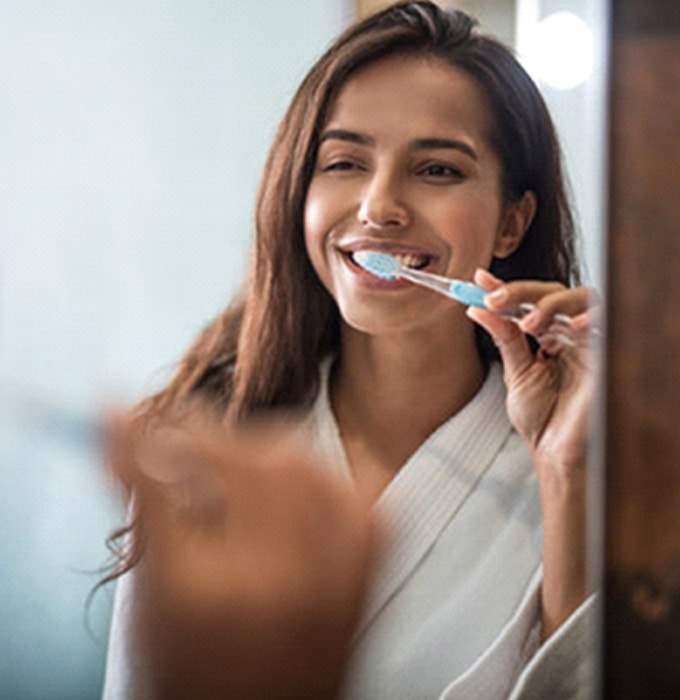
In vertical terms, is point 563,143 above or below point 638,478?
above

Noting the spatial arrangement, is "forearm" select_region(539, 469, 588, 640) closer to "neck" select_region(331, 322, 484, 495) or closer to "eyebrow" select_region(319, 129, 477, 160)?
"neck" select_region(331, 322, 484, 495)

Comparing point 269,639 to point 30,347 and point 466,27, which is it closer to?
point 30,347

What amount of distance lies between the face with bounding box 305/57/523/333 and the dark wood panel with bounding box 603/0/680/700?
0.14 metres

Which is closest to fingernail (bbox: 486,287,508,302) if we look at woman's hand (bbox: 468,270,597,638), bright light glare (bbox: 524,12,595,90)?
woman's hand (bbox: 468,270,597,638)

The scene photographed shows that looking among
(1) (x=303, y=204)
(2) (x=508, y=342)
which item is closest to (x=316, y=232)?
(1) (x=303, y=204)

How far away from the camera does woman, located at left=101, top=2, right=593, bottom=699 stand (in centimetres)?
55

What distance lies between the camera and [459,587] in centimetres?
56

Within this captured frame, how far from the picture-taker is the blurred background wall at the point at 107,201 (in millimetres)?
548

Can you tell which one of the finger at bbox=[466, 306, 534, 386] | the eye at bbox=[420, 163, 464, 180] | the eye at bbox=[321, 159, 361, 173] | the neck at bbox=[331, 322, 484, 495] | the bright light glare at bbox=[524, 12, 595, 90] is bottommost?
the neck at bbox=[331, 322, 484, 495]

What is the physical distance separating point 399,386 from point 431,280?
0.07 meters

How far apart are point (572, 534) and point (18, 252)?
1.04ft

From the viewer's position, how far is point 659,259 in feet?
1.41

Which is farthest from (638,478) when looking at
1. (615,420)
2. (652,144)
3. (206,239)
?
(206,239)

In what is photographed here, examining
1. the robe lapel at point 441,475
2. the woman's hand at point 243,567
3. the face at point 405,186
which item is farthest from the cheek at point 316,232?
the woman's hand at point 243,567
